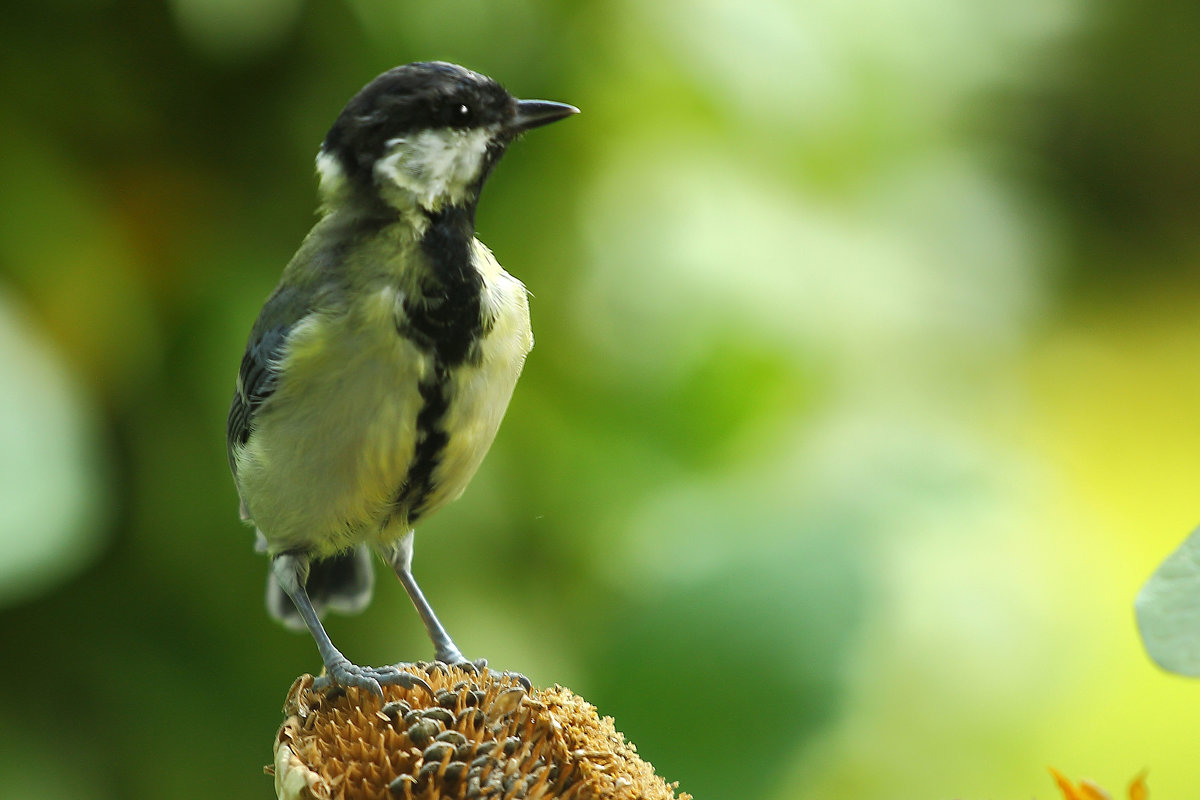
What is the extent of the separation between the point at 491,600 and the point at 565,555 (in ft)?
0.45

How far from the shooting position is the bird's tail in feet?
4.43

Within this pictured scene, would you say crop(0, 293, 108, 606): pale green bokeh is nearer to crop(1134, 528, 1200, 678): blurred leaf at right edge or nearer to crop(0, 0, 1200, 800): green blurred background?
crop(0, 0, 1200, 800): green blurred background

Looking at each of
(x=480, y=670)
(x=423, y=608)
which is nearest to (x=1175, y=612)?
(x=480, y=670)

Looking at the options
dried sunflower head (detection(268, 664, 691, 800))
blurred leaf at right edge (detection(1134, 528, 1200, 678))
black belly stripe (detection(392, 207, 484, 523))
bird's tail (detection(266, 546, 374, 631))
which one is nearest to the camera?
blurred leaf at right edge (detection(1134, 528, 1200, 678))

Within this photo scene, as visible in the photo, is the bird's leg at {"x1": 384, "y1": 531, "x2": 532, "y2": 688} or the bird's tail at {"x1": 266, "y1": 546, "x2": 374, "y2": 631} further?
the bird's tail at {"x1": 266, "y1": 546, "x2": 374, "y2": 631}

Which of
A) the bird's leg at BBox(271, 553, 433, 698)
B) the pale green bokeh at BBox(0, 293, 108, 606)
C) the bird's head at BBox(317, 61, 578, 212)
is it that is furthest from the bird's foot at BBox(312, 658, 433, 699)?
the pale green bokeh at BBox(0, 293, 108, 606)

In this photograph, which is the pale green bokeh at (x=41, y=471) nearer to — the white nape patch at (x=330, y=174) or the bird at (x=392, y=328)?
the bird at (x=392, y=328)

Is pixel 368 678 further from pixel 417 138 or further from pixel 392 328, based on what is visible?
pixel 417 138

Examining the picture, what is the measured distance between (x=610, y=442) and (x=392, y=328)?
0.91 metres

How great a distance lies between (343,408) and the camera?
1.06m

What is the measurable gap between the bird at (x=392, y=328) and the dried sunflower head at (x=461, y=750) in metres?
0.09

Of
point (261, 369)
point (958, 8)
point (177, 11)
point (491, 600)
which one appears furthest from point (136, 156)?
point (958, 8)

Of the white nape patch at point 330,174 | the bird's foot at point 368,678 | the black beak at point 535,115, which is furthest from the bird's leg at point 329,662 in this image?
the black beak at point 535,115

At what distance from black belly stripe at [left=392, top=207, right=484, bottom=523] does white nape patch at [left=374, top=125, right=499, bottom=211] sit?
0.02 meters
